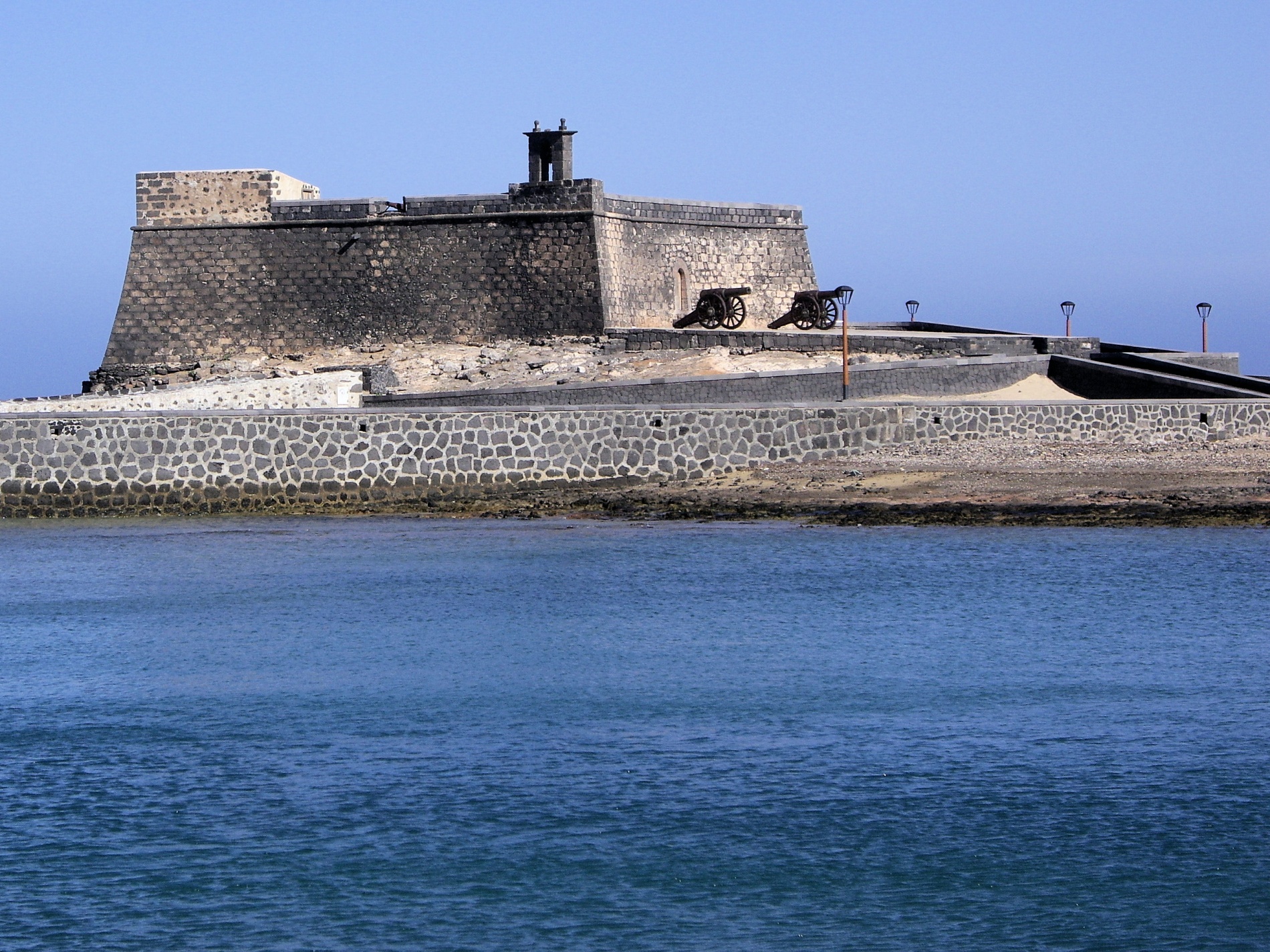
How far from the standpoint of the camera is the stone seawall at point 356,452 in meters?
19.1

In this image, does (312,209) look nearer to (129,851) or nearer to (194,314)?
(194,314)

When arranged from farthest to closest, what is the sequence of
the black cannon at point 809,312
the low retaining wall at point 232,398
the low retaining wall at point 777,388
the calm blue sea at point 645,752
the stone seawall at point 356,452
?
the black cannon at point 809,312 → the low retaining wall at point 777,388 → the low retaining wall at point 232,398 → the stone seawall at point 356,452 → the calm blue sea at point 645,752

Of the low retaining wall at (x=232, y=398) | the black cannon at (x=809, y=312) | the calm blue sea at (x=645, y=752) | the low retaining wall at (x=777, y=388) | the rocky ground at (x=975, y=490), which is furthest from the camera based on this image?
the black cannon at (x=809, y=312)

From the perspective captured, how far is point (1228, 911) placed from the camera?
683 cm

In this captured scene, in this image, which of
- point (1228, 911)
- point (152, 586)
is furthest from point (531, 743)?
point (152, 586)

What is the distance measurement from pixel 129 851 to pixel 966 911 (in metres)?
3.64

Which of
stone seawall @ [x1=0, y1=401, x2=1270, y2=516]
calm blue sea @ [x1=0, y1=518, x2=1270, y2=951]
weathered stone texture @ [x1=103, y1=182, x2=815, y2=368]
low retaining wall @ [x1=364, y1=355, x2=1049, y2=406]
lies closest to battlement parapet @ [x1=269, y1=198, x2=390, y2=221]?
weathered stone texture @ [x1=103, y1=182, x2=815, y2=368]

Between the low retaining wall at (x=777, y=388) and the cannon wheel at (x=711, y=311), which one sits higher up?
the cannon wheel at (x=711, y=311)

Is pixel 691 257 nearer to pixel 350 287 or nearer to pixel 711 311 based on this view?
pixel 711 311

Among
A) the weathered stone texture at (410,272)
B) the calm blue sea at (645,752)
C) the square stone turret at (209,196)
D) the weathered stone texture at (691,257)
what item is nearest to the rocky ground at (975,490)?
the calm blue sea at (645,752)

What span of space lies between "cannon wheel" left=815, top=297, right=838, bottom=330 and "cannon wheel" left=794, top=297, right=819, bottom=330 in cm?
12

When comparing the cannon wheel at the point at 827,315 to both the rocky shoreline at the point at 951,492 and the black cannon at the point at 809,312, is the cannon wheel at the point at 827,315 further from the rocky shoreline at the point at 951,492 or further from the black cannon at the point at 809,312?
the rocky shoreline at the point at 951,492

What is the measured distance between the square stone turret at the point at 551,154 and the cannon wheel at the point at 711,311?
137 inches

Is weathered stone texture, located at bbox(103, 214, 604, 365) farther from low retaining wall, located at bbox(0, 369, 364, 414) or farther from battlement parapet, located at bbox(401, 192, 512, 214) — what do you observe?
low retaining wall, located at bbox(0, 369, 364, 414)
